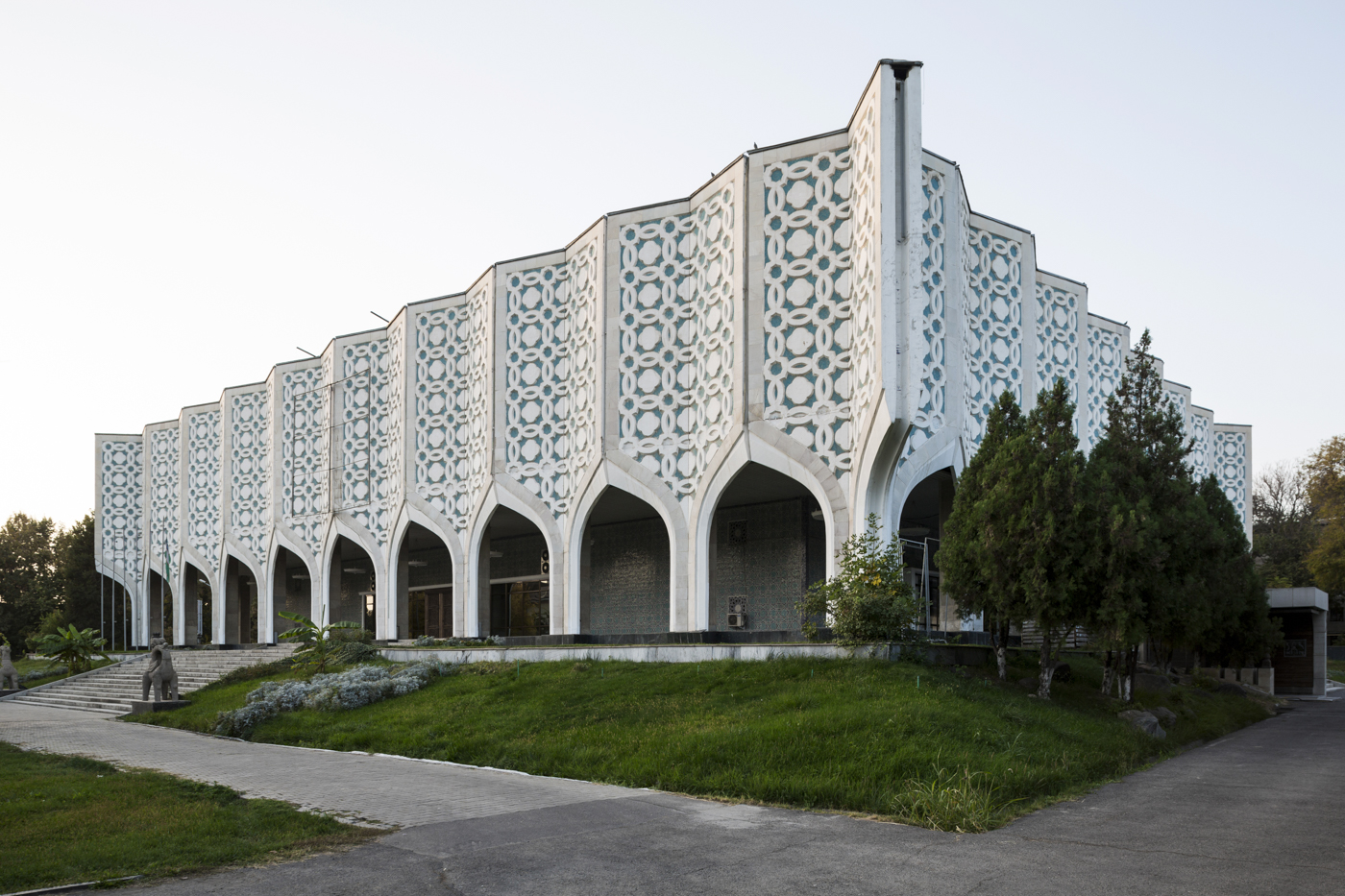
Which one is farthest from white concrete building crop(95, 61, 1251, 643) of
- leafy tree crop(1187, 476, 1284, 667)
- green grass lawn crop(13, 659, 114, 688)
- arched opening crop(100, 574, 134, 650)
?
arched opening crop(100, 574, 134, 650)

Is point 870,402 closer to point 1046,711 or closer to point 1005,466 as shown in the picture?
point 1005,466

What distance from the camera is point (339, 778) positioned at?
10.5 metres

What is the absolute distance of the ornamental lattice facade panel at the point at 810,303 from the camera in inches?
722

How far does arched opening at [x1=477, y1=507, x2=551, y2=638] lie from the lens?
3042cm

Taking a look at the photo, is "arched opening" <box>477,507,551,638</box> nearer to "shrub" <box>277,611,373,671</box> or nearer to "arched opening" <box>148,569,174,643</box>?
"shrub" <box>277,611,373,671</box>

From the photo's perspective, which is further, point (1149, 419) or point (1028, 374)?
point (1028, 374)

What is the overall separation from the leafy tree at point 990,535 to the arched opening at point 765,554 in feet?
23.1

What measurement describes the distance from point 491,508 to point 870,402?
10690 mm

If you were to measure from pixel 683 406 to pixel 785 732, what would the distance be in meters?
11.3

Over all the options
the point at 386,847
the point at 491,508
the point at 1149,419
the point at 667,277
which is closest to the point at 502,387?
the point at 491,508

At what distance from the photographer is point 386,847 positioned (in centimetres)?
708

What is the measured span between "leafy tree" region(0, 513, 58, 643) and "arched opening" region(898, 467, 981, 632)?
140 feet

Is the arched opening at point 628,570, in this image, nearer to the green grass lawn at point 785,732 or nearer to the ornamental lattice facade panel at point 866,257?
the ornamental lattice facade panel at point 866,257

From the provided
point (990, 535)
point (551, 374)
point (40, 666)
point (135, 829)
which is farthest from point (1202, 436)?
point (40, 666)
